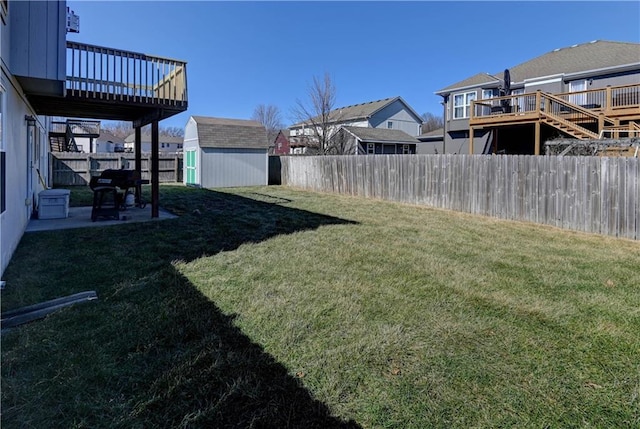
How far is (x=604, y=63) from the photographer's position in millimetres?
15727

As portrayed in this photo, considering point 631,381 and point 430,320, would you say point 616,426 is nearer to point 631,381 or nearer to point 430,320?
point 631,381

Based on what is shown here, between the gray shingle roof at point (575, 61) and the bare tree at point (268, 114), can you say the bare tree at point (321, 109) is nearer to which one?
the gray shingle roof at point (575, 61)

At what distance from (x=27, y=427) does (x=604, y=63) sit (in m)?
20.8

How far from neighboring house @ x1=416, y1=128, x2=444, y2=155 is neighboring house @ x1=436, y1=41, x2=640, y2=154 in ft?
7.46

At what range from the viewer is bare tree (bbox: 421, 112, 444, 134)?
4157cm

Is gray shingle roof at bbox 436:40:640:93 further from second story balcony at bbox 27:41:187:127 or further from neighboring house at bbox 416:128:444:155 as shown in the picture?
second story balcony at bbox 27:41:187:127

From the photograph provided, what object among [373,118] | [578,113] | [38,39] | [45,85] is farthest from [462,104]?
[38,39]

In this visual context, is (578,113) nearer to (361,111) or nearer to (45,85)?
(45,85)

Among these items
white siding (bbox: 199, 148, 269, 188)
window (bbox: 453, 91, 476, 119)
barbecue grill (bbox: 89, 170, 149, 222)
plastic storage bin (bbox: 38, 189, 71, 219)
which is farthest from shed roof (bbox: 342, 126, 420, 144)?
plastic storage bin (bbox: 38, 189, 71, 219)

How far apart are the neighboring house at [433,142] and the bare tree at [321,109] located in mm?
6216

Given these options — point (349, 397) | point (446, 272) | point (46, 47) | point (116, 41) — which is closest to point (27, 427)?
point (349, 397)

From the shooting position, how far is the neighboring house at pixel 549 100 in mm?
13672

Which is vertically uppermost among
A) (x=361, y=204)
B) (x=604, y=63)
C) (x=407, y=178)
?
(x=604, y=63)

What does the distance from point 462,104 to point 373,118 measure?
35.3ft
